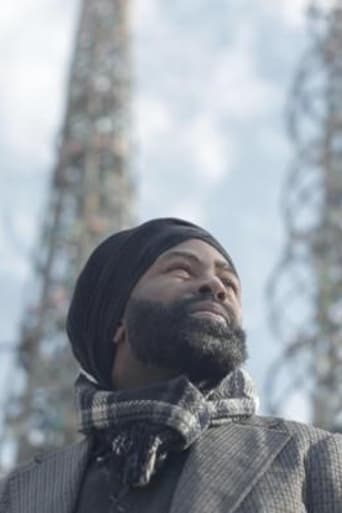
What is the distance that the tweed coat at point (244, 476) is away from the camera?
3.39m

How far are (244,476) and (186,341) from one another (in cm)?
46

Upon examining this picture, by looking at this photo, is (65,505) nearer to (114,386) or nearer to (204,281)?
(114,386)

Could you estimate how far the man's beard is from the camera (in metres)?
3.74

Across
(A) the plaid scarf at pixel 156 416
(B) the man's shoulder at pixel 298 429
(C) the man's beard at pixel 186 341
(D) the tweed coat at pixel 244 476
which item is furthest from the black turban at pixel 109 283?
(B) the man's shoulder at pixel 298 429

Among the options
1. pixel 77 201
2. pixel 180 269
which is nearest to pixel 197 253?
pixel 180 269

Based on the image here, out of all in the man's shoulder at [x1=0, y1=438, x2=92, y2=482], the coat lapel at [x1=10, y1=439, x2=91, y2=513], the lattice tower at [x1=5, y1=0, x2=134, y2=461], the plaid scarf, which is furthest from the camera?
the lattice tower at [x1=5, y1=0, x2=134, y2=461]

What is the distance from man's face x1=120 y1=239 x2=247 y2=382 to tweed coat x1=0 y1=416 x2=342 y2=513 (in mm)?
207

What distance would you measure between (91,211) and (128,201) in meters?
Result: 1.12

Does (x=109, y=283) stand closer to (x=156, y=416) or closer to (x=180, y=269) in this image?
(x=180, y=269)

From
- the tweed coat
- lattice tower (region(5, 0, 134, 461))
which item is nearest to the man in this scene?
the tweed coat

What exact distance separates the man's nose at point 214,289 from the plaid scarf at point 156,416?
237 mm

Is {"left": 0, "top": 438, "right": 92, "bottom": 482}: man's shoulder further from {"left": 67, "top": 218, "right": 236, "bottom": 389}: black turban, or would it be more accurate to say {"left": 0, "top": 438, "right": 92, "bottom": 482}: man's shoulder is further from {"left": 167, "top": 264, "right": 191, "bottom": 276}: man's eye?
{"left": 167, "top": 264, "right": 191, "bottom": 276}: man's eye

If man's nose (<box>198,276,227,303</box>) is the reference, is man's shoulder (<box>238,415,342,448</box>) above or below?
below

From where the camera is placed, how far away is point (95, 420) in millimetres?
3738
